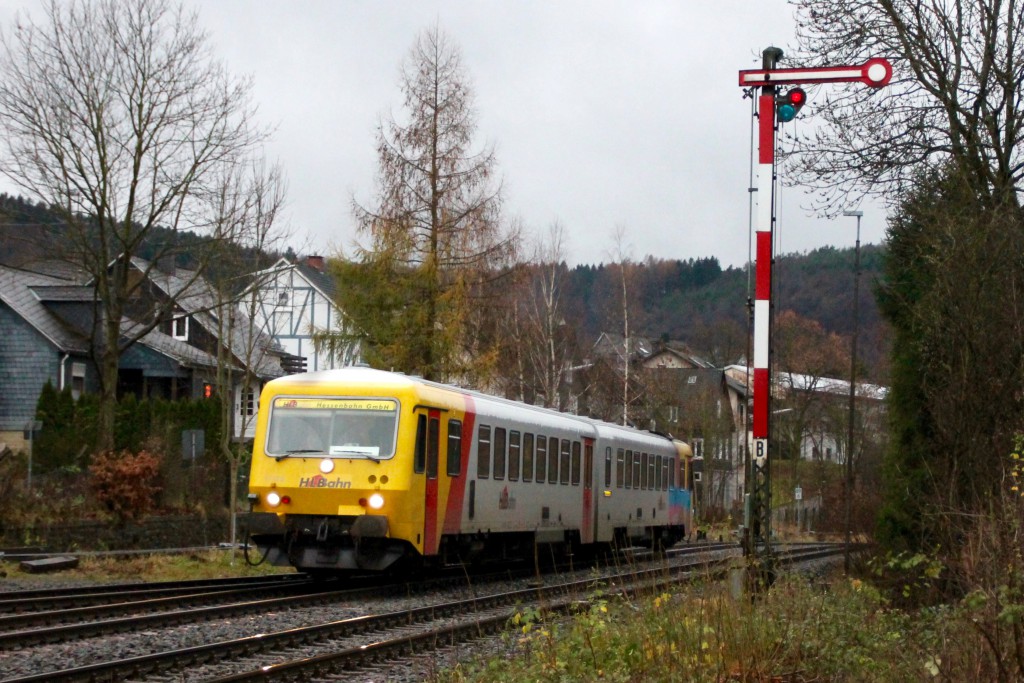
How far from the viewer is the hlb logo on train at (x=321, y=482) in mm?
16984

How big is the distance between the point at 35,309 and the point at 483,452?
28.2m

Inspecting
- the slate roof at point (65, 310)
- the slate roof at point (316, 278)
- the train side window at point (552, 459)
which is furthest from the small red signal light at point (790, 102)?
the slate roof at point (316, 278)

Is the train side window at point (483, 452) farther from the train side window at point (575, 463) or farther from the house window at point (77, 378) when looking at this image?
the house window at point (77, 378)

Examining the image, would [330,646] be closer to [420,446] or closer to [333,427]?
[420,446]

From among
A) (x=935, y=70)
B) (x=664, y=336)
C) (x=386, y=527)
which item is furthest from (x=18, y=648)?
(x=664, y=336)

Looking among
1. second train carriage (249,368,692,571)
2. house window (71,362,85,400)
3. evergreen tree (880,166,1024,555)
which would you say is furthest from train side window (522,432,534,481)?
house window (71,362,85,400)

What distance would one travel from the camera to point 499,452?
20453 mm

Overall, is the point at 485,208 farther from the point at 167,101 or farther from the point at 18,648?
the point at 18,648

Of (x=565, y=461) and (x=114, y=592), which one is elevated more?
(x=565, y=461)

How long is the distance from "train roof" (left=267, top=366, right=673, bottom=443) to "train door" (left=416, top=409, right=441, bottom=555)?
19.2 inches

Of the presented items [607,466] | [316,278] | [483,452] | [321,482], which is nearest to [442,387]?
[483,452]

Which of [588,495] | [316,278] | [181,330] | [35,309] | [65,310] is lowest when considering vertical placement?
[588,495]

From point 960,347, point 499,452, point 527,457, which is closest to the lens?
point 960,347

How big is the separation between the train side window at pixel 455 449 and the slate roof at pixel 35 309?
2569cm
